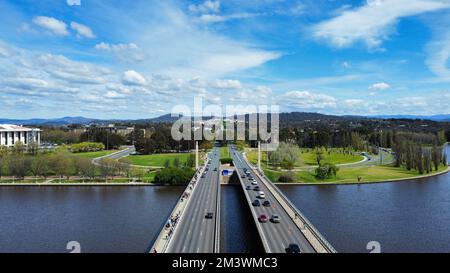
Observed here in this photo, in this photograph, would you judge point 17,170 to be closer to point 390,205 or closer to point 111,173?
point 111,173

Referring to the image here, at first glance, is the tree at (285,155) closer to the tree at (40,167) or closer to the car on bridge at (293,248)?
the tree at (40,167)

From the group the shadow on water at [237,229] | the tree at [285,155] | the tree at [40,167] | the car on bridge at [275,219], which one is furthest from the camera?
the tree at [285,155]

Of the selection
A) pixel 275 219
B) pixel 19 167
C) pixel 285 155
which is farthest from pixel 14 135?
pixel 275 219

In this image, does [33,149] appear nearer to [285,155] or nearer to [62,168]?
[62,168]

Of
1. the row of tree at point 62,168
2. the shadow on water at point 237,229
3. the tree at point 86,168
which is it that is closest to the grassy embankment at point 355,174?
the shadow on water at point 237,229
